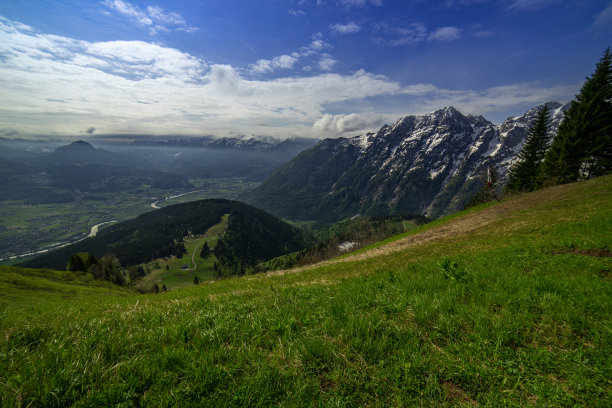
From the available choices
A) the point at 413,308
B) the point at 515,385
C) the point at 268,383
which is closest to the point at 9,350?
the point at 268,383

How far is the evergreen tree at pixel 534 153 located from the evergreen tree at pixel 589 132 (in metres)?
8.86

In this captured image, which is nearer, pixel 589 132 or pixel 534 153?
pixel 589 132

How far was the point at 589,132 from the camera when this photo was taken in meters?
45.6

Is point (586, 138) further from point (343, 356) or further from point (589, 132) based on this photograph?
point (343, 356)

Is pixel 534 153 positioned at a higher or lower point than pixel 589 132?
lower

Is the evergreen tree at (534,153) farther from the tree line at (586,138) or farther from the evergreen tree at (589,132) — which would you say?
the evergreen tree at (589,132)

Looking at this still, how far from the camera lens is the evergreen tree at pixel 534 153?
61.2m

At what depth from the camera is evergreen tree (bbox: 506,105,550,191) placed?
201ft

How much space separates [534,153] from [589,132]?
18.3m

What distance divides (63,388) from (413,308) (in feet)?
19.5

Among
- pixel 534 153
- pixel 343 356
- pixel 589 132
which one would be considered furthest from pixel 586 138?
pixel 343 356

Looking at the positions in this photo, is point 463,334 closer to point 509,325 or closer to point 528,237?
point 509,325

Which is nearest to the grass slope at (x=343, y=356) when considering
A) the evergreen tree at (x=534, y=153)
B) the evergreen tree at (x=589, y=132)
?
the evergreen tree at (x=589, y=132)

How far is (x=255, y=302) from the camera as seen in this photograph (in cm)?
733
